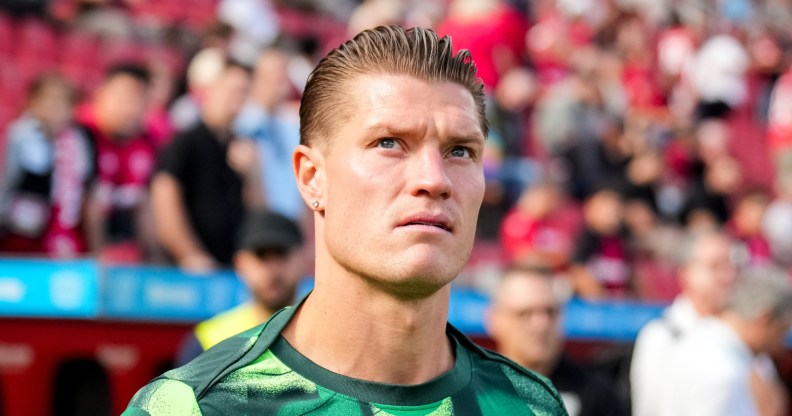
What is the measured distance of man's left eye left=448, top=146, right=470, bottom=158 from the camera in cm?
215

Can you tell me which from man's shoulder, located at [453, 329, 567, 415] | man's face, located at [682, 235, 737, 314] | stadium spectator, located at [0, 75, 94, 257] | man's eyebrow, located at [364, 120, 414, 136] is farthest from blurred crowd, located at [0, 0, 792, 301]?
man's eyebrow, located at [364, 120, 414, 136]

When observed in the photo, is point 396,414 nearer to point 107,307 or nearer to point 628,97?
point 107,307

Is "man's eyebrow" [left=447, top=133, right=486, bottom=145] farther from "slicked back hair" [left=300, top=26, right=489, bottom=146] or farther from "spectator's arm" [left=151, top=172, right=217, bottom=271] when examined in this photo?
"spectator's arm" [left=151, top=172, right=217, bottom=271]

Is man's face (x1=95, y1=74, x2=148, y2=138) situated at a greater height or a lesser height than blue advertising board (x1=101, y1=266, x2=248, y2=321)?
greater

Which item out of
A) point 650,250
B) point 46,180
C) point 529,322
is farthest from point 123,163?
point 650,250

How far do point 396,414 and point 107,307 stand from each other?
13.1 feet

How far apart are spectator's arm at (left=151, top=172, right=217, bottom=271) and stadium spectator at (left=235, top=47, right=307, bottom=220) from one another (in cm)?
72

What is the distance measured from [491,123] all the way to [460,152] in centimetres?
771

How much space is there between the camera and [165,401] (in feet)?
6.50

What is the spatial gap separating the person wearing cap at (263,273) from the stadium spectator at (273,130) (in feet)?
6.17

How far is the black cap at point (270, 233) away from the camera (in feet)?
16.4

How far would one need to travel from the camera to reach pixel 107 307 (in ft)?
19.0

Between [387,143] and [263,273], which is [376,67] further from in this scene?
[263,273]

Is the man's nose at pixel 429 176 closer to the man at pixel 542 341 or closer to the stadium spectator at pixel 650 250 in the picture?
the man at pixel 542 341
